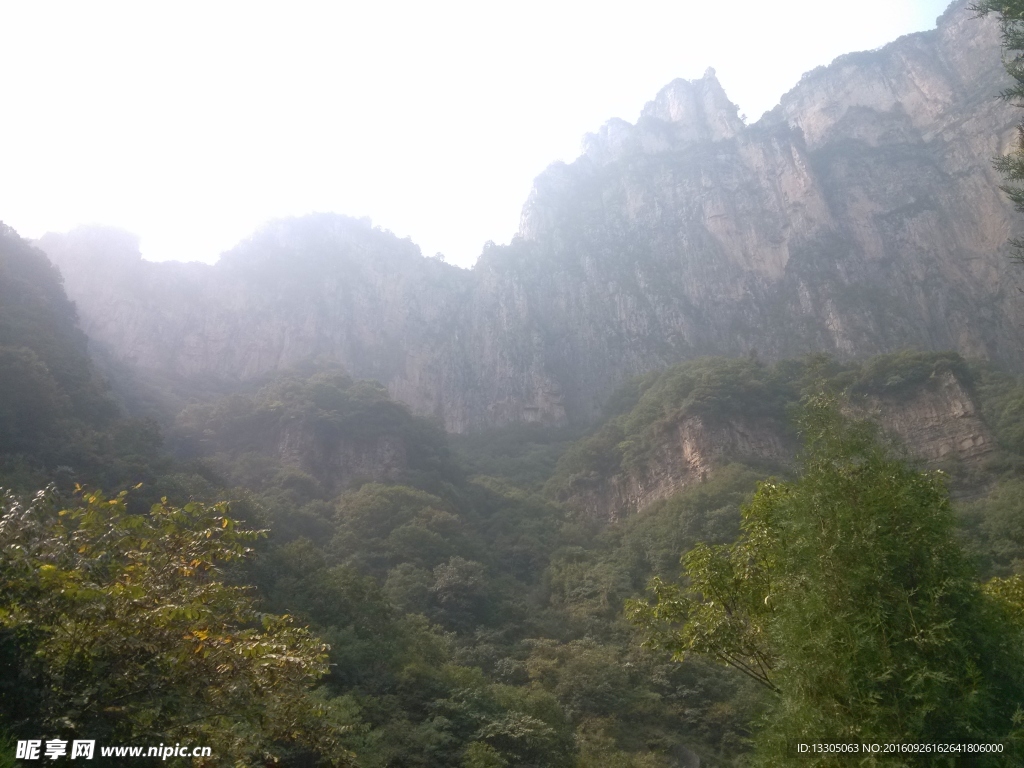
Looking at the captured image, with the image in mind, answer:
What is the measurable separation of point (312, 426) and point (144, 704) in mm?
37130

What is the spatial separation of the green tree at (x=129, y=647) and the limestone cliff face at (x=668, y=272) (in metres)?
52.9

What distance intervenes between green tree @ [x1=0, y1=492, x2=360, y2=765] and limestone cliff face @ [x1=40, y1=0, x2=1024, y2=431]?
5288 centimetres

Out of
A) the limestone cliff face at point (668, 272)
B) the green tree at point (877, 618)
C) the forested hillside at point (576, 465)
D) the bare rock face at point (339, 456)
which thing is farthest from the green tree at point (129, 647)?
the limestone cliff face at point (668, 272)

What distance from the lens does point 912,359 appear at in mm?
37312

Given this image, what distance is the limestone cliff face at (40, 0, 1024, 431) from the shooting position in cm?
5466

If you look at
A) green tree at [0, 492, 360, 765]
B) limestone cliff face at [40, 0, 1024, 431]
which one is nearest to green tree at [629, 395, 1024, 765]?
green tree at [0, 492, 360, 765]

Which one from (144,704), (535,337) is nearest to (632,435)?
(535,337)

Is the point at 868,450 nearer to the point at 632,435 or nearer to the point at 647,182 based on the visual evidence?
the point at 632,435

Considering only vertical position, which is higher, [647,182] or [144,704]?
[647,182]

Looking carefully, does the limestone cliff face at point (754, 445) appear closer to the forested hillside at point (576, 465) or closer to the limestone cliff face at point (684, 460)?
the limestone cliff face at point (684, 460)

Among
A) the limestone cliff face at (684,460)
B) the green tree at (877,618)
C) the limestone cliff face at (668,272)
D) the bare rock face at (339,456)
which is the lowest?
the green tree at (877,618)

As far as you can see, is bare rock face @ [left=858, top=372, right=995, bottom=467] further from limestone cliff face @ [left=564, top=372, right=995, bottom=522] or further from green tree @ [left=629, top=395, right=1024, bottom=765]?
green tree @ [left=629, top=395, right=1024, bottom=765]

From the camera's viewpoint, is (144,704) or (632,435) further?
(632,435)

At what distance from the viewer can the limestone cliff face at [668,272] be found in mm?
54656
